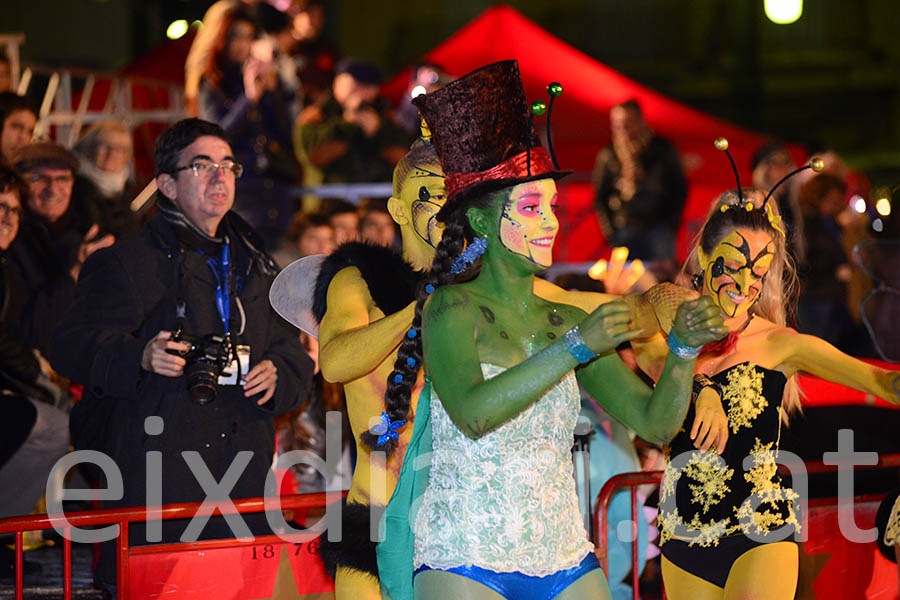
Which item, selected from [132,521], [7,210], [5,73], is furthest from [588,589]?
[5,73]

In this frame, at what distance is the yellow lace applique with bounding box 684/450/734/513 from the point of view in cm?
407

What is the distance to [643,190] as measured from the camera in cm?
860

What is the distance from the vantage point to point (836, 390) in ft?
21.2

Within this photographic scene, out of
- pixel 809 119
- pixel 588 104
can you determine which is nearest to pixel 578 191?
pixel 588 104

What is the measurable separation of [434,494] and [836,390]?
157 inches

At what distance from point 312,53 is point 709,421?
6.59 m

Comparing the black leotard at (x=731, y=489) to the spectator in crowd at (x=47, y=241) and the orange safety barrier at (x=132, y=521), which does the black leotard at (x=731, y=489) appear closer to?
the orange safety barrier at (x=132, y=521)

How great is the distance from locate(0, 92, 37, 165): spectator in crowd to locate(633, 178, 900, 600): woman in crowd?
152 inches

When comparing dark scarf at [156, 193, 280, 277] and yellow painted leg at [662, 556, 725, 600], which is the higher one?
dark scarf at [156, 193, 280, 277]

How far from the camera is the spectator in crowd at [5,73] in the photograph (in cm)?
697

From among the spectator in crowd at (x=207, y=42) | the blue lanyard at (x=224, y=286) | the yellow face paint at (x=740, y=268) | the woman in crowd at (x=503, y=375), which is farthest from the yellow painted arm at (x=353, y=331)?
the spectator in crowd at (x=207, y=42)

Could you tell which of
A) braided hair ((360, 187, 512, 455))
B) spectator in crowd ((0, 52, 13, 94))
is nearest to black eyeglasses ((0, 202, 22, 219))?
spectator in crowd ((0, 52, 13, 94))

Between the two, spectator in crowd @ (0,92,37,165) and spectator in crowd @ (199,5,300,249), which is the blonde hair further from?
spectator in crowd @ (0,92,37,165)

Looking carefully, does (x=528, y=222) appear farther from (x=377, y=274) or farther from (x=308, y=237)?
(x=308, y=237)
